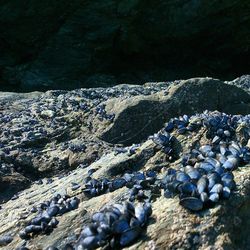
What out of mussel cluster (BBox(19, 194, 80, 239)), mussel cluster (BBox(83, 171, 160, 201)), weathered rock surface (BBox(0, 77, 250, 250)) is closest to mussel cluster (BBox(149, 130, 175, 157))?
weathered rock surface (BBox(0, 77, 250, 250))

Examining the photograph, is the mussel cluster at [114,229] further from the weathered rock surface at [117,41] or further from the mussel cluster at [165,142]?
the weathered rock surface at [117,41]

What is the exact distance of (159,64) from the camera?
1005 inches

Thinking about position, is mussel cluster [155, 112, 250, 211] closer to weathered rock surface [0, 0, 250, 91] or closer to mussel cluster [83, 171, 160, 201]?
mussel cluster [83, 171, 160, 201]

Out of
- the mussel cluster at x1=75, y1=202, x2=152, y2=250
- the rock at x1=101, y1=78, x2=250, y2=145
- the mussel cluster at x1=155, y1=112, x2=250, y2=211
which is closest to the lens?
the mussel cluster at x1=75, y1=202, x2=152, y2=250

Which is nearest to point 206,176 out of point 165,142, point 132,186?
point 132,186

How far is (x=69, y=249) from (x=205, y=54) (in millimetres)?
23137

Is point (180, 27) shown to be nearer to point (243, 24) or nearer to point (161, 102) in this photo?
point (243, 24)

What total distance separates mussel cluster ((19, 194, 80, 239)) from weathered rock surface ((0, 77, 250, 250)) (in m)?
0.06

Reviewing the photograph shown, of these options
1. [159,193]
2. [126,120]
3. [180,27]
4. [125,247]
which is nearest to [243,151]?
[159,193]

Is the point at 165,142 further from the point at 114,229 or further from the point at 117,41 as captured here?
the point at 117,41

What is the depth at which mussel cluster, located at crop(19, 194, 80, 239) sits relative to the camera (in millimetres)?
3582

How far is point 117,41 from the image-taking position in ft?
80.6

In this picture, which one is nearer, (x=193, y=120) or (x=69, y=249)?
(x=69, y=249)

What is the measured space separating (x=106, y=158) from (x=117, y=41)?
19.6 m
